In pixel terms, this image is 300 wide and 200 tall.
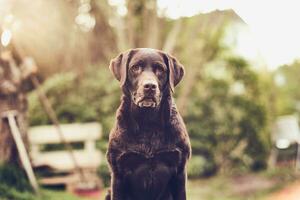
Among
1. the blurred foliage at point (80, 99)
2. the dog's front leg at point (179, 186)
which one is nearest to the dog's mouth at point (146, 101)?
the dog's front leg at point (179, 186)

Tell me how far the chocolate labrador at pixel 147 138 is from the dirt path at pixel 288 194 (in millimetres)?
6223

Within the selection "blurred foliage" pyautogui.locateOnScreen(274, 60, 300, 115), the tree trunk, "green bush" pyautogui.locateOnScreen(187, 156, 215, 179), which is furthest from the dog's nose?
→ "blurred foliage" pyautogui.locateOnScreen(274, 60, 300, 115)

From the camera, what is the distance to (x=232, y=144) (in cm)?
1159

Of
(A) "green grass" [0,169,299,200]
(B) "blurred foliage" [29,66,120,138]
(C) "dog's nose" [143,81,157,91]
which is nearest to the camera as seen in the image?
(C) "dog's nose" [143,81,157,91]

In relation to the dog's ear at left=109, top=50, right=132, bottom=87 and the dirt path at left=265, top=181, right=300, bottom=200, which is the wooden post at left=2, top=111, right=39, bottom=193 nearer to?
the dirt path at left=265, top=181, right=300, bottom=200

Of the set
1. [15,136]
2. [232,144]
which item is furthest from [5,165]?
[232,144]

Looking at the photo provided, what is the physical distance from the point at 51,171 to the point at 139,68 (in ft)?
23.2

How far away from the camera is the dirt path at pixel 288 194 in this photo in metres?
9.13

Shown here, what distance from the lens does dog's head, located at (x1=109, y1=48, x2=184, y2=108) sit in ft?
9.75

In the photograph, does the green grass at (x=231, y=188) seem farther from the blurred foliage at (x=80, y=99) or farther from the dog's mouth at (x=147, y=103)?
the dog's mouth at (x=147, y=103)

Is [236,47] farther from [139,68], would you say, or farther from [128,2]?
[139,68]

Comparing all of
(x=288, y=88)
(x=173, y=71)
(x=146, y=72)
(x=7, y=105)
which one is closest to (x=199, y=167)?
(x=288, y=88)

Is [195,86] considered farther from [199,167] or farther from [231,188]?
[231,188]

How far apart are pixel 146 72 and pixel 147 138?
0.38 metres
